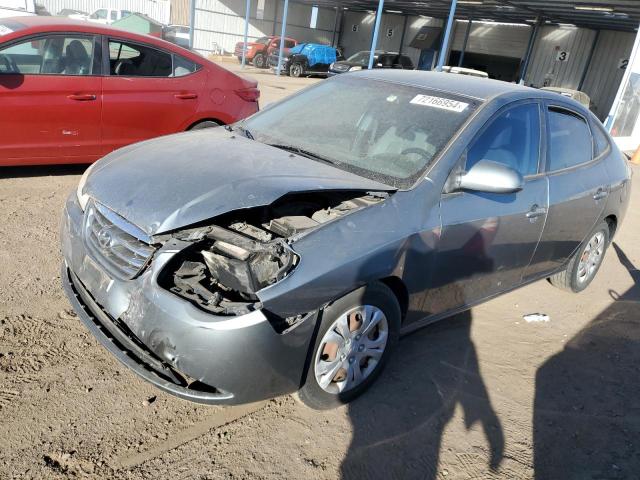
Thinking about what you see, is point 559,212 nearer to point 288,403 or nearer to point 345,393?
point 345,393

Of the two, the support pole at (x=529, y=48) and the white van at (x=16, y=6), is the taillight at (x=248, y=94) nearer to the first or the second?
the white van at (x=16, y=6)

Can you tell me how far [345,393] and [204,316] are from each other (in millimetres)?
969

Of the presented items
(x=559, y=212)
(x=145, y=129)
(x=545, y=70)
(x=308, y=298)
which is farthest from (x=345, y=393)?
(x=545, y=70)

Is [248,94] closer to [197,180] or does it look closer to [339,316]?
[197,180]

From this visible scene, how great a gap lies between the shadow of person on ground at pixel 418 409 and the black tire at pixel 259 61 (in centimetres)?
2834

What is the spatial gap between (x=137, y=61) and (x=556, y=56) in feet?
86.6

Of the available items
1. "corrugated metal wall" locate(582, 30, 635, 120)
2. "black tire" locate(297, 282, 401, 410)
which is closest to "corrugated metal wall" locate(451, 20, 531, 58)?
"corrugated metal wall" locate(582, 30, 635, 120)

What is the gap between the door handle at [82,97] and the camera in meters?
5.18

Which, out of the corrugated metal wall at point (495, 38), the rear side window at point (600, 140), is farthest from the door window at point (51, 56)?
the corrugated metal wall at point (495, 38)

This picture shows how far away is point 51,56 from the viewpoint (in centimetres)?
513

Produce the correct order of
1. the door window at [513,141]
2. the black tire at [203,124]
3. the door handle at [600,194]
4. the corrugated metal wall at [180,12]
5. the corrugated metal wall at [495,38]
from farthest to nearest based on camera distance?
the corrugated metal wall at [180,12]
the corrugated metal wall at [495,38]
the black tire at [203,124]
the door handle at [600,194]
the door window at [513,141]

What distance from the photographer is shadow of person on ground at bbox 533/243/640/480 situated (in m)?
2.75

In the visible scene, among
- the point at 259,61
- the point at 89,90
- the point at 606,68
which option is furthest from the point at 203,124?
the point at 259,61

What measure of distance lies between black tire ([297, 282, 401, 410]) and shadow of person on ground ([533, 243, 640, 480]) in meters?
0.94
